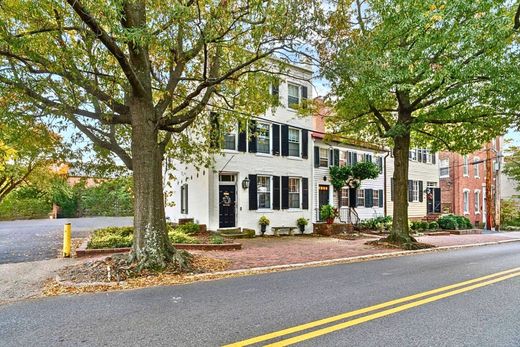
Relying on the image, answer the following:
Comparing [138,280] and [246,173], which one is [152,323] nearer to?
[138,280]

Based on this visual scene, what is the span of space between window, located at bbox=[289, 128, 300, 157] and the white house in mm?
1283

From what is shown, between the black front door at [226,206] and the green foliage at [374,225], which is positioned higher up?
the black front door at [226,206]

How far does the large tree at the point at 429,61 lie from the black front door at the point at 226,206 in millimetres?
6644

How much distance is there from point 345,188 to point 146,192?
16.4m

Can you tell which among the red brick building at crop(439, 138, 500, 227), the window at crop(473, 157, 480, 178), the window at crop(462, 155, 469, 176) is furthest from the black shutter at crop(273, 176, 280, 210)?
the window at crop(473, 157, 480, 178)

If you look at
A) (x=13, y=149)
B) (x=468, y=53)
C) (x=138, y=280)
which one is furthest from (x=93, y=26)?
(x=468, y=53)

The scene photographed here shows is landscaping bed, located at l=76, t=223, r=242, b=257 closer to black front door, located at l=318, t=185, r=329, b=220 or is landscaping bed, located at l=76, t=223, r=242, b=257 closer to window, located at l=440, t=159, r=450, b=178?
black front door, located at l=318, t=185, r=329, b=220

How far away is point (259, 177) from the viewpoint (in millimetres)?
17969

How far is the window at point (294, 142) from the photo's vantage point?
19.3m

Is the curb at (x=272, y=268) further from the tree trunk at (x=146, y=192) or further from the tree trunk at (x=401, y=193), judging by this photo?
the tree trunk at (x=146, y=192)

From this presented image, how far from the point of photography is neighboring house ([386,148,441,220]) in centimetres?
2750

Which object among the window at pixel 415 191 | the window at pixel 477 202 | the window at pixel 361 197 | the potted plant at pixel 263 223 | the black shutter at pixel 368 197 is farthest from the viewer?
the window at pixel 477 202

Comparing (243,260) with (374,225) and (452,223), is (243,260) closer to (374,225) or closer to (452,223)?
(374,225)

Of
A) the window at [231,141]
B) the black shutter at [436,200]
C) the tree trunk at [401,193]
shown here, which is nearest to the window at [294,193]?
the window at [231,141]
